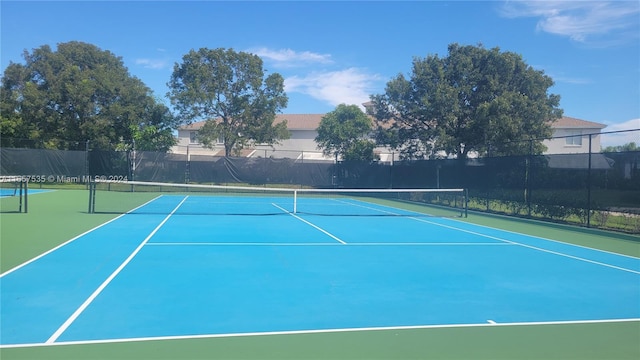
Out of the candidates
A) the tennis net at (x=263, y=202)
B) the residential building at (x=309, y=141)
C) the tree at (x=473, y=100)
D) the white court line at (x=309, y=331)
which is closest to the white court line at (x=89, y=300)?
the white court line at (x=309, y=331)

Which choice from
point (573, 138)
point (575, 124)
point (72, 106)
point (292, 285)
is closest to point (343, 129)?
Result: point (72, 106)

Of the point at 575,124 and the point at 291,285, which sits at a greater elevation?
the point at 575,124

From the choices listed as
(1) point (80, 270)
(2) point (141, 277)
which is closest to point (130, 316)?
(2) point (141, 277)

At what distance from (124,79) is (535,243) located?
35.4 meters

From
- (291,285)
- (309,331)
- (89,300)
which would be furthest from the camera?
(291,285)

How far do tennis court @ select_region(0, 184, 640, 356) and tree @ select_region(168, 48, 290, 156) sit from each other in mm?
26582

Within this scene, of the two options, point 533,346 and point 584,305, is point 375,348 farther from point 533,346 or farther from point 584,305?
point 584,305

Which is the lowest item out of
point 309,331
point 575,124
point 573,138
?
point 309,331

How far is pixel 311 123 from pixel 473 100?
1319 inches

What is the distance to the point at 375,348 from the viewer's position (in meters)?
4.77

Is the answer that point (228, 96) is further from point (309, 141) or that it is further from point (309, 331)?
point (309, 331)

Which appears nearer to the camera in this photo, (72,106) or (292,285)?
(292,285)

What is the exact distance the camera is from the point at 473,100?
28641 mm

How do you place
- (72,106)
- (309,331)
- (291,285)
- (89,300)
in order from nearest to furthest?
1. (309,331)
2. (89,300)
3. (291,285)
4. (72,106)
